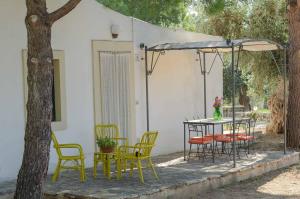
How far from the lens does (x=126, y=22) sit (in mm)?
9969

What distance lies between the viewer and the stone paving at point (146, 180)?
6.82m

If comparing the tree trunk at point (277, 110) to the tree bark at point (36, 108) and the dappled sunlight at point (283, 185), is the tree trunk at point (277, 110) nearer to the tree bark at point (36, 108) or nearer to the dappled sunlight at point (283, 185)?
the dappled sunlight at point (283, 185)

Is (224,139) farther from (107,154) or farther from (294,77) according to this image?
(294,77)

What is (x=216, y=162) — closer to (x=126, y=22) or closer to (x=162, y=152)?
(x=162, y=152)

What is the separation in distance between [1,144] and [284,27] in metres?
9.66

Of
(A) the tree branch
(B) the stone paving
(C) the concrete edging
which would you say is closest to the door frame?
(B) the stone paving

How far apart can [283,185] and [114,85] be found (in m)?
3.47

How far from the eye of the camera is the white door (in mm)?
9266

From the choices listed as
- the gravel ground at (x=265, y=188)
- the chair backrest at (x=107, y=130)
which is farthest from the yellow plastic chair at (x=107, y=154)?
the gravel ground at (x=265, y=188)

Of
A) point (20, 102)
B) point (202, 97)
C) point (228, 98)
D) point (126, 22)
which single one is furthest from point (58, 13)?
point (228, 98)

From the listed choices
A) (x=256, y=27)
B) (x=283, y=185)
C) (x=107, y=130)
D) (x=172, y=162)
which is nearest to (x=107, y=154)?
(x=107, y=130)

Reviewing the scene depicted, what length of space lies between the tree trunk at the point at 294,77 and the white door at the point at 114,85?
4.15 metres

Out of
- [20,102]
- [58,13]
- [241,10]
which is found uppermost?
[241,10]

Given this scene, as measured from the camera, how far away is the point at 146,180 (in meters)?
7.65
